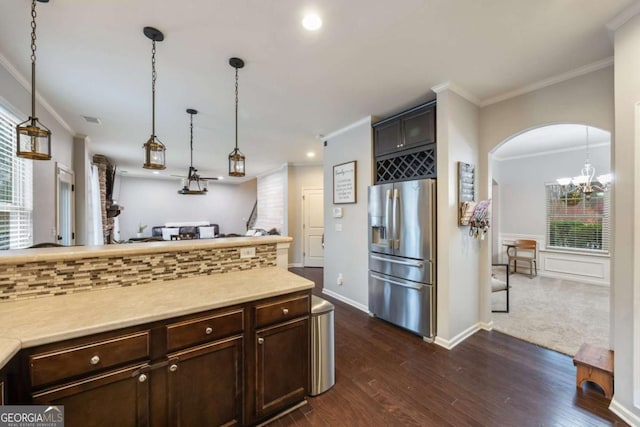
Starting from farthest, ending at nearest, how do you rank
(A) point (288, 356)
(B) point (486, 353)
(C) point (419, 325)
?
1. (C) point (419, 325)
2. (B) point (486, 353)
3. (A) point (288, 356)

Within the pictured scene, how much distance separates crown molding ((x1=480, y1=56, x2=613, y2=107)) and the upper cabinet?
0.80 meters

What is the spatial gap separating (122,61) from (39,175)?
6.63ft

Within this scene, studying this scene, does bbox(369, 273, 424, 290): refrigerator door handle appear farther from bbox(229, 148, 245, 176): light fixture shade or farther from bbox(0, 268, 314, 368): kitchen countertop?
bbox(229, 148, 245, 176): light fixture shade

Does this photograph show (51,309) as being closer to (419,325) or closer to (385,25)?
(385,25)

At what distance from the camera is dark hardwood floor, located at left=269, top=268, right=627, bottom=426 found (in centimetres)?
174

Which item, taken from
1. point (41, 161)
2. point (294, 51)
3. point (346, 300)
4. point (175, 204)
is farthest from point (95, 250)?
point (175, 204)

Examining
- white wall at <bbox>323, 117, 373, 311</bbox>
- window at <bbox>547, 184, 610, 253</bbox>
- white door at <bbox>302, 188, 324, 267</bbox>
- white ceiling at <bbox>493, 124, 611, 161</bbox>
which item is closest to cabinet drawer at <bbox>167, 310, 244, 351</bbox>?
white wall at <bbox>323, 117, 373, 311</bbox>

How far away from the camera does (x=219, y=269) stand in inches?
79.6

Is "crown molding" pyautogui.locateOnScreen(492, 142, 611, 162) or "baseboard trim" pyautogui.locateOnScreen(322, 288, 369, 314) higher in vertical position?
"crown molding" pyautogui.locateOnScreen(492, 142, 611, 162)

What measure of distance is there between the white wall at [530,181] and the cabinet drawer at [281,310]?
20.7ft

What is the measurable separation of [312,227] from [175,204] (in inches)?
222

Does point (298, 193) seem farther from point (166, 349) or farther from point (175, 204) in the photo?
point (166, 349)

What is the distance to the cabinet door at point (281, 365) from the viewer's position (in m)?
1.61

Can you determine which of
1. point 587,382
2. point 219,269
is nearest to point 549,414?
point 587,382
